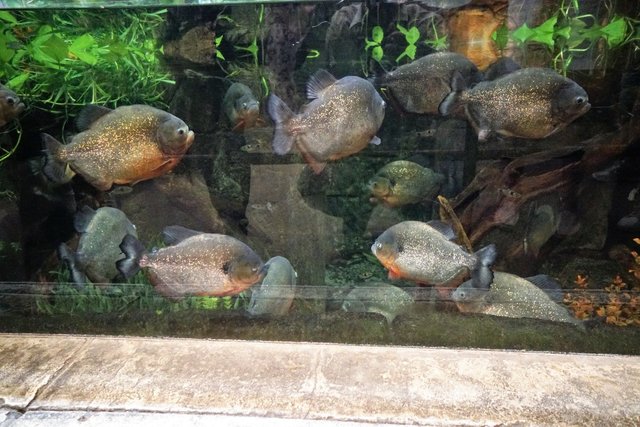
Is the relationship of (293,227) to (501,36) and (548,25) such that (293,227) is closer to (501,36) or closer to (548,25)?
(501,36)

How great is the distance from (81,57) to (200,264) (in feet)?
5.70

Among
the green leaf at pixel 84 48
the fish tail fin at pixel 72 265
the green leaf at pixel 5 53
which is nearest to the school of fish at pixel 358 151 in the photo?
the fish tail fin at pixel 72 265

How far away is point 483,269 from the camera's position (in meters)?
2.36

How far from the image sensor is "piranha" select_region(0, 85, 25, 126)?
8.45 ft

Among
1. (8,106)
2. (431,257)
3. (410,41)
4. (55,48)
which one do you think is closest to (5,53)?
(55,48)

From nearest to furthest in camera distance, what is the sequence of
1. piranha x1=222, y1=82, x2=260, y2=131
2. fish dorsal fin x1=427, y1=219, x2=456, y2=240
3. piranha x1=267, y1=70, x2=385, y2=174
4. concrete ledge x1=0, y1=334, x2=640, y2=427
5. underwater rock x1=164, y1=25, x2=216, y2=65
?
1. concrete ledge x1=0, y1=334, x2=640, y2=427
2. piranha x1=267, y1=70, x2=385, y2=174
3. fish dorsal fin x1=427, y1=219, x2=456, y2=240
4. piranha x1=222, y1=82, x2=260, y2=131
5. underwater rock x1=164, y1=25, x2=216, y2=65

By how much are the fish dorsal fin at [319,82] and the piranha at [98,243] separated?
1.42 m

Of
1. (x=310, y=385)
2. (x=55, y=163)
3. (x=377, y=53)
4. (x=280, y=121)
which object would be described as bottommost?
(x=310, y=385)

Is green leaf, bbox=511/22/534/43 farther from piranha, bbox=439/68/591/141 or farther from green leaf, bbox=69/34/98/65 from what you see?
green leaf, bbox=69/34/98/65

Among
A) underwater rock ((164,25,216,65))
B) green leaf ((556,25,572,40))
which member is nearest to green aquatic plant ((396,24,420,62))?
green leaf ((556,25,572,40))

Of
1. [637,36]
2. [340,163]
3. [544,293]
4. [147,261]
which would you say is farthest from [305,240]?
[637,36]

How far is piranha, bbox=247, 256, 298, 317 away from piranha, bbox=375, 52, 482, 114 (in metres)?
1.23

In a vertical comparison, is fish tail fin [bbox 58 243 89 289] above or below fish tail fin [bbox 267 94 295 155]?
below

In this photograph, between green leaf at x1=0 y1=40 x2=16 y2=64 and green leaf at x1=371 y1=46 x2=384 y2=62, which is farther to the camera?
green leaf at x1=0 y1=40 x2=16 y2=64
